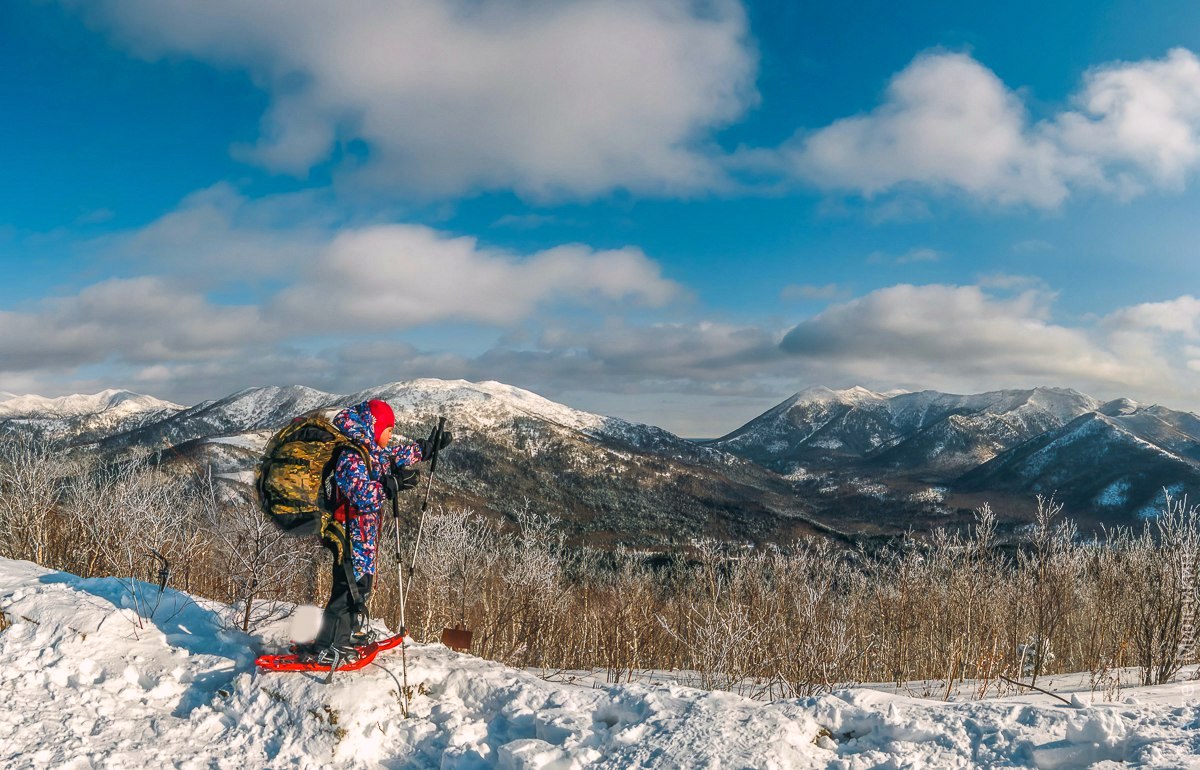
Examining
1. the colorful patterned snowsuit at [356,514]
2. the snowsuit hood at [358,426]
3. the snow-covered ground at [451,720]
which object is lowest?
the snow-covered ground at [451,720]

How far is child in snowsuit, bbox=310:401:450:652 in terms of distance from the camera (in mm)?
5746

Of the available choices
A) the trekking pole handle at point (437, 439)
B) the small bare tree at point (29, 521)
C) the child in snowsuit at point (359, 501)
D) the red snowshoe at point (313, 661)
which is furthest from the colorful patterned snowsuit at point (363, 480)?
the small bare tree at point (29, 521)

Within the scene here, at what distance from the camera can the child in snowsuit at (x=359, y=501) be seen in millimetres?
5746

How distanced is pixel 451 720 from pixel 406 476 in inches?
86.6

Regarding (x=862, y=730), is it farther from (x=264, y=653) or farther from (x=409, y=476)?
(x=264, y=653)

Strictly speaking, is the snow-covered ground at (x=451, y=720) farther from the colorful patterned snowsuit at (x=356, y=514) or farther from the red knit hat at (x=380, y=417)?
the red knit hat at (x=380, y=417)

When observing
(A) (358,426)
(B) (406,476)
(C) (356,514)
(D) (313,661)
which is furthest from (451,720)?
(A) (358,426)

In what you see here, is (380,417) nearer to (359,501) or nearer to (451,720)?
(359,501)

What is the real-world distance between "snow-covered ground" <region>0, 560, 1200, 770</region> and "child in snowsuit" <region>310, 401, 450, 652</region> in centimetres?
44

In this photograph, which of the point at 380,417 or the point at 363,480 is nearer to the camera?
the point at 363,480

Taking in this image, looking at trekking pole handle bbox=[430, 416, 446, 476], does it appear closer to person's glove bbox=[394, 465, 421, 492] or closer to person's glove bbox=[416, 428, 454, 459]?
person's glove bbox=[416, 428, 454, 459]

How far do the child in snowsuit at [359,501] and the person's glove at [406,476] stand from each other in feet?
0.04

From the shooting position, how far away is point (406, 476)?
250 inches

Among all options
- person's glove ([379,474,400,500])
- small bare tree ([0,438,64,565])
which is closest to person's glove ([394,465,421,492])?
person's glove ([379,474,400,500])
